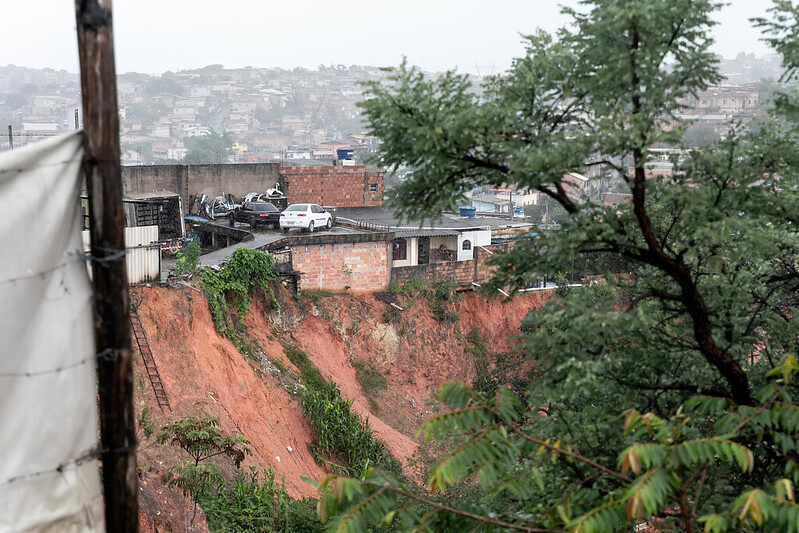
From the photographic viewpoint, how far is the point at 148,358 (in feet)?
62.9

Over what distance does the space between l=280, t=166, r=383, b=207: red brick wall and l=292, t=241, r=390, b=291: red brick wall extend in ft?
37.0

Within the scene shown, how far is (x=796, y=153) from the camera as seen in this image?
6.71m

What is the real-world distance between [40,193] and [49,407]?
100 centimetres

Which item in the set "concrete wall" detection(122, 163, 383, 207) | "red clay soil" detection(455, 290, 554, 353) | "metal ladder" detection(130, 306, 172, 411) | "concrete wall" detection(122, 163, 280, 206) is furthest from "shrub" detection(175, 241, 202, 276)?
"concrete wall" detection(122, 163, 383, 207)

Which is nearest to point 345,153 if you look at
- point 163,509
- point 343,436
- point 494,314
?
point 494,314

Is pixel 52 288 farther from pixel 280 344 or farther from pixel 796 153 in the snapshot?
pixel 280 344

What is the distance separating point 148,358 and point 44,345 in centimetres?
1606

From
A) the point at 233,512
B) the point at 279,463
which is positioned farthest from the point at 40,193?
the point at 279,463

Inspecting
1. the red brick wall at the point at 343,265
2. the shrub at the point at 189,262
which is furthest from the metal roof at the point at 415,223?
the shrub at the point at 189,262

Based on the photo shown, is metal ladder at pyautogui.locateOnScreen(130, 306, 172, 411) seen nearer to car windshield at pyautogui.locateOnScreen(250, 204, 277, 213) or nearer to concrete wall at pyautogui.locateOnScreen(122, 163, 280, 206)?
car windshield at pyautogui.locateOnScreen(250, 204, 277, 213)

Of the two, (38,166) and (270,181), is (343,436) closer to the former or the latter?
(38,166)

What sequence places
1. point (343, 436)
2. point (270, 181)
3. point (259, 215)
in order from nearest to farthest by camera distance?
point (343, 436) → point (259, 215) → point (270, 181)

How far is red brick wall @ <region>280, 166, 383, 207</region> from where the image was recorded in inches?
1615

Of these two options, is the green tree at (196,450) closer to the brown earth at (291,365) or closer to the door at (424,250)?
the brown earth at (291,365)
